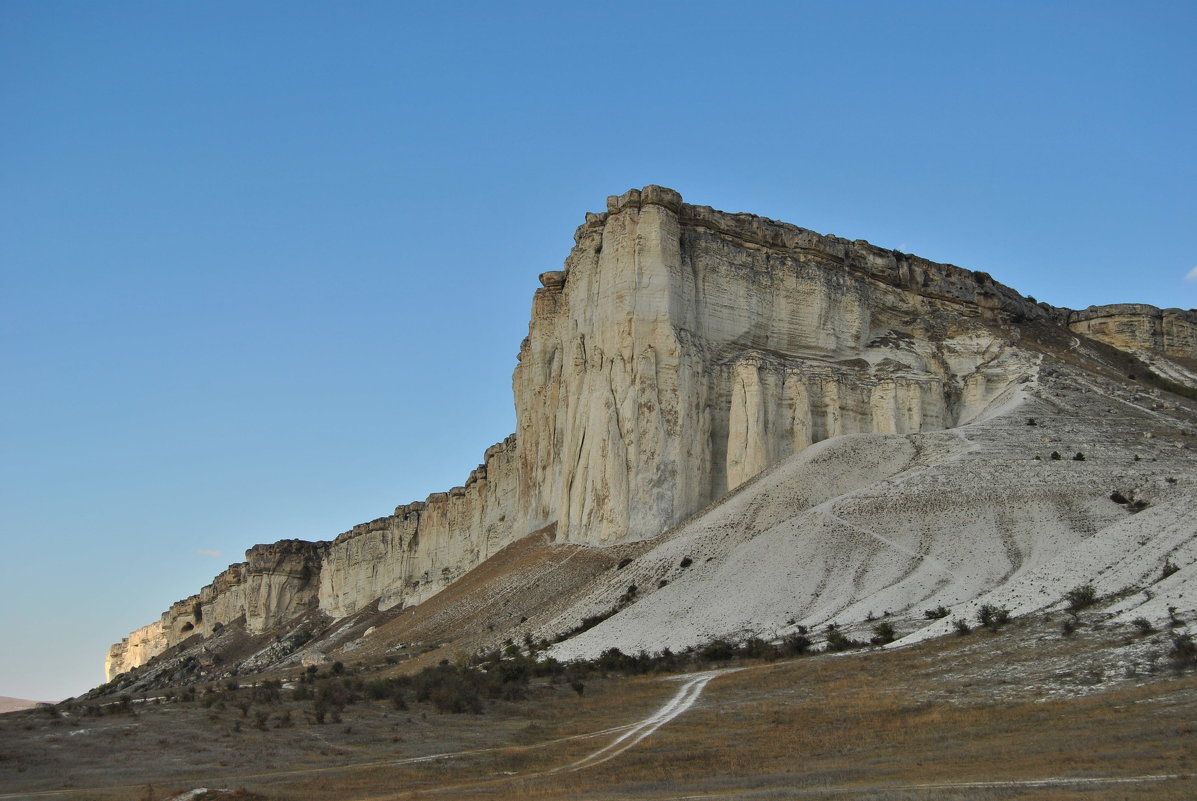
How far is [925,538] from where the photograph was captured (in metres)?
42.3

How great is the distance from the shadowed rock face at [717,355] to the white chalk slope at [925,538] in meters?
5.94

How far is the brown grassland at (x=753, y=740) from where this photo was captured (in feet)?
55.5

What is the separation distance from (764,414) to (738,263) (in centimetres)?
1061

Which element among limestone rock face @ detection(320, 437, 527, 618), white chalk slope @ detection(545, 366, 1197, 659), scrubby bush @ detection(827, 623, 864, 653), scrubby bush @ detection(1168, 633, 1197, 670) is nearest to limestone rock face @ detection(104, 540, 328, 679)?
limestone rock face @ detection(320, 437, 527, 618)

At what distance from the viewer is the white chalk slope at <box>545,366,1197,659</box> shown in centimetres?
3338

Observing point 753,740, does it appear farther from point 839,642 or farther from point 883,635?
point 883,635

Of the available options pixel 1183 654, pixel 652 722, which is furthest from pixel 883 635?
pixel 1183 654

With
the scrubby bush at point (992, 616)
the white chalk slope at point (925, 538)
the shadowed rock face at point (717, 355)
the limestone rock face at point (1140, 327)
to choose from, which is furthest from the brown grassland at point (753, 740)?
the limestone rock face at point (1140, 327)

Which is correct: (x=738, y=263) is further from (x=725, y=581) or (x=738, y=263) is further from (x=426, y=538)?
(x=426, y=538)

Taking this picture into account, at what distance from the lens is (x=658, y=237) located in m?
63.3

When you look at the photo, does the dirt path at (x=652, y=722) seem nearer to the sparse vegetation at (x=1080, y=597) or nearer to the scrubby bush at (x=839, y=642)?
the scrubby bush at (x=839, y=642)

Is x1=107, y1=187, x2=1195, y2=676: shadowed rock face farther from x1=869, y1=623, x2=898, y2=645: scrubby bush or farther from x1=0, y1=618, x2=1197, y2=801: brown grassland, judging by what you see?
x1=0, y1=618, x2=1197, y2=801: brown grassland

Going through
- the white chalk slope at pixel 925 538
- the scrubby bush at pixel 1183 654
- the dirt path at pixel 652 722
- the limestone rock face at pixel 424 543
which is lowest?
the dirt path at pixel 652 722

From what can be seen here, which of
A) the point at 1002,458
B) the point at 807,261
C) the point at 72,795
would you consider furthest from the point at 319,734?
the point at 807,261
